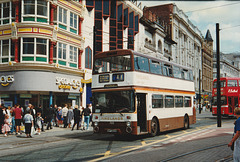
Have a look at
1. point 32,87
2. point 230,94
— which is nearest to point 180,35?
point 230,94

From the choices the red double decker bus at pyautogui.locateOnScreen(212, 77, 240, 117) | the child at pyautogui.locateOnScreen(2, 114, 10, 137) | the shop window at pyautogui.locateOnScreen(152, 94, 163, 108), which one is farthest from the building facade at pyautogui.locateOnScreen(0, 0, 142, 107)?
the red double decker bus at pyautogui.locateOnScreen(212, 77, 240, 117)

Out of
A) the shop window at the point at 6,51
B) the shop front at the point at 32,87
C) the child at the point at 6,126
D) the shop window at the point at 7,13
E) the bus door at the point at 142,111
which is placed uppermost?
the shop window at the point at 7,13

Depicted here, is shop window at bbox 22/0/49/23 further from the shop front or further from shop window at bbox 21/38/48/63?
the shop front

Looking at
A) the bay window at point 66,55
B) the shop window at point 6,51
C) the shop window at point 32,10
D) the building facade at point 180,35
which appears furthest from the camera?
the building facade at point 180,35

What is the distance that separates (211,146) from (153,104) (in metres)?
4.29

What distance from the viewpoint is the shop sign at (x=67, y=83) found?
86.1 feet

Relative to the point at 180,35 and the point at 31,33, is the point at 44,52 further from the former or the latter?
the point at 180,35

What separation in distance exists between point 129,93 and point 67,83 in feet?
48.1

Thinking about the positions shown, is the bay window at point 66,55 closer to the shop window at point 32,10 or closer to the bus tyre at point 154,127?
the shop window at point 32,10

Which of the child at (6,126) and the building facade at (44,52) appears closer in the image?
the child at (6,126)

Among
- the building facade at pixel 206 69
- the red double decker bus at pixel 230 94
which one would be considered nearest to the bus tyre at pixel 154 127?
the red double decker bus at pixel 230 94

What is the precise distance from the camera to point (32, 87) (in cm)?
2394

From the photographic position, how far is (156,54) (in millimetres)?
49000

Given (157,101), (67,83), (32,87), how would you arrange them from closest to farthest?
(157,101) → (32,87) → (67,83)
